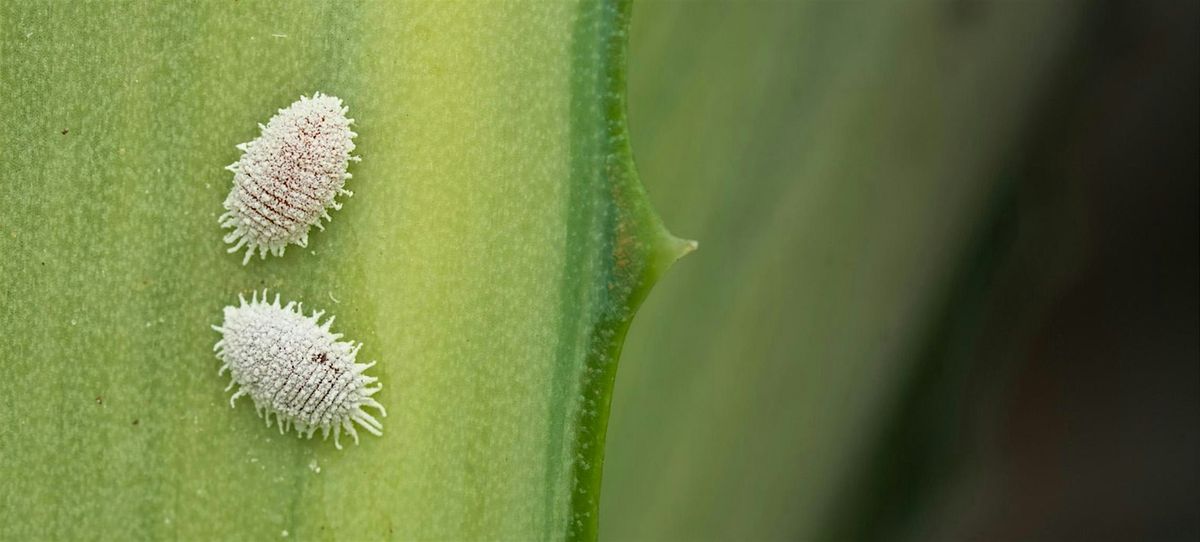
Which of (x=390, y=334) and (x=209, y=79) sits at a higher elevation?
(x=209, y=79)

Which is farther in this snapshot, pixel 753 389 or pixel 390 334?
pixel 753 389

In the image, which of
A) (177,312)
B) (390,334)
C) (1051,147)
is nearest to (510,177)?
(390,334)

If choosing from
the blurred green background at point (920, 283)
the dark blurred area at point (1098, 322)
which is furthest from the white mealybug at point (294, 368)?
the dark blurred area at point (1098, 322)

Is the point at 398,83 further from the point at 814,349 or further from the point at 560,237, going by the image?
the point at 814,349

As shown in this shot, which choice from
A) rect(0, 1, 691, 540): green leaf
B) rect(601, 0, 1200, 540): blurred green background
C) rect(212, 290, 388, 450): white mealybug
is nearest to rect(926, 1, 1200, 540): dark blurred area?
rect(601, 0, 1200, 540): blurred green background

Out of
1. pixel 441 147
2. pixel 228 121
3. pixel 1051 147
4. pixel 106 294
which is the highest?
pixel 1051 147

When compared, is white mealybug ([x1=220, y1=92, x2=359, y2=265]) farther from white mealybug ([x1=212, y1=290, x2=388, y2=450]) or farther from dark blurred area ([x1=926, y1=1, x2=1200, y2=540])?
dark blurred area ([x1=926, y1=1, x2=1200, y2=540])

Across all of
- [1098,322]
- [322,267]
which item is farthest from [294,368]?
[1098,322]

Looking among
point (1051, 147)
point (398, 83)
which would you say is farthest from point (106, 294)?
point (1051, 147)

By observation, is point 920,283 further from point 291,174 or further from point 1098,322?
point 291,174
